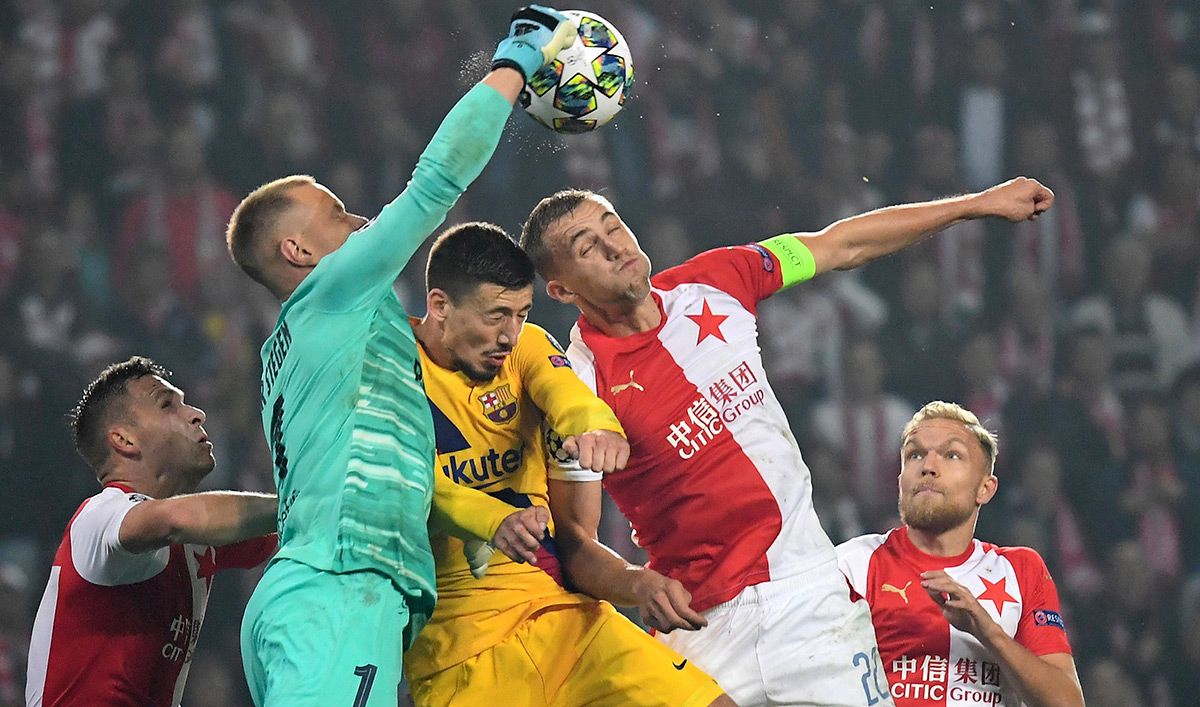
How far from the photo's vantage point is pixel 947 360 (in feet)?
24.7

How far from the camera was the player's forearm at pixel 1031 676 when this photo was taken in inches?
145

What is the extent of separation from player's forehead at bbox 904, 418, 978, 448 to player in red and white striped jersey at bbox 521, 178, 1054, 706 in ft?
1.80

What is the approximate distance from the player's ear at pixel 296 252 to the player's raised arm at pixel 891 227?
1379 mm

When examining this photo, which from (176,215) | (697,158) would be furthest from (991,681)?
(176,215)

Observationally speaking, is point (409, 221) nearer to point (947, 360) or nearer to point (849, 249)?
point (849, 249)

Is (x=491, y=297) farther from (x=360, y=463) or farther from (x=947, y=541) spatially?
(x=947, y=541)

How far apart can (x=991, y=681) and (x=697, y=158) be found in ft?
14.7

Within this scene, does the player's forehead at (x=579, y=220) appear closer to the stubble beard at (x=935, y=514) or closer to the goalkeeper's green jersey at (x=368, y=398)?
the goalkeeper's green jersey at (x=368, y=398)

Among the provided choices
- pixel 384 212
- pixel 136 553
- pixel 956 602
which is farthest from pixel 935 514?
pixel 136 553

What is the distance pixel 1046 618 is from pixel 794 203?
4214mm

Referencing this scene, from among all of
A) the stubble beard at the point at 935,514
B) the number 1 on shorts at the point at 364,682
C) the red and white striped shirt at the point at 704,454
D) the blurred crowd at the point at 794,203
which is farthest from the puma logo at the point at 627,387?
the blurred crowd at the point at 794,203

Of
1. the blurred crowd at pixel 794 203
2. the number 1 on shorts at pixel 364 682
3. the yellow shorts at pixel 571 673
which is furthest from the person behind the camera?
the blurred crowd at pixel 794 203

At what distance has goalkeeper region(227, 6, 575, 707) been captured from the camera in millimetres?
2908

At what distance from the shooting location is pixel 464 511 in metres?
3.15
